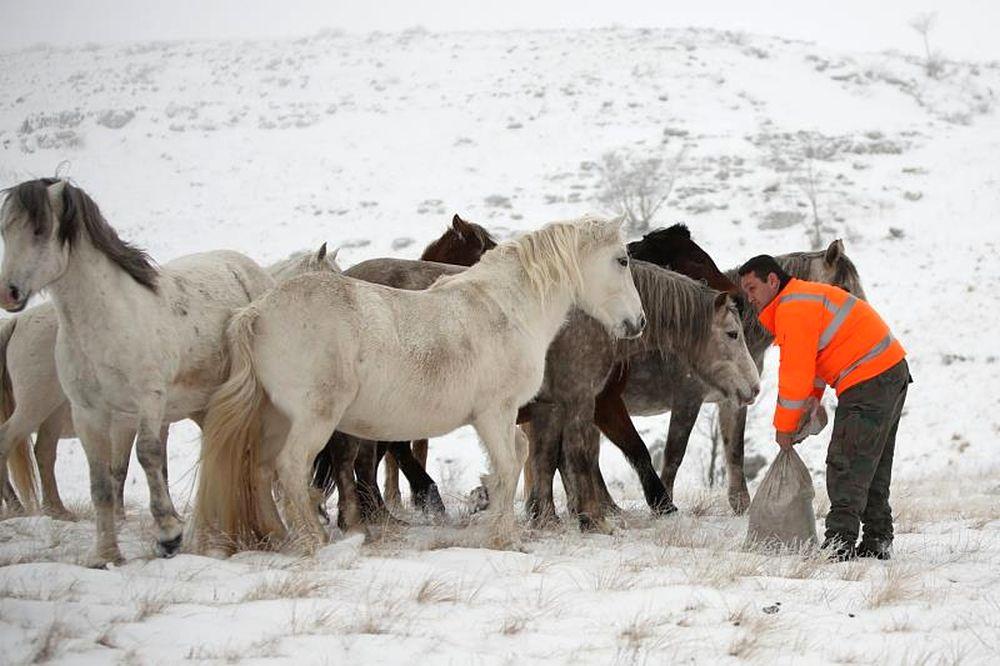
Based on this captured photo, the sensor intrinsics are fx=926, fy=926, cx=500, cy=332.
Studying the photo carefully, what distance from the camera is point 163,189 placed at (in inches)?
1325

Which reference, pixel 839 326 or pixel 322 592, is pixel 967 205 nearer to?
pixel 839 326

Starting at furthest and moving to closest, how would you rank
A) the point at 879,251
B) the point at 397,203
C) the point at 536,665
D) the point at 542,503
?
the point at 397,203, the point at 879,251, the point at 542,503, the point at 536,665

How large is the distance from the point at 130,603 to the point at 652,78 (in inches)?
1667

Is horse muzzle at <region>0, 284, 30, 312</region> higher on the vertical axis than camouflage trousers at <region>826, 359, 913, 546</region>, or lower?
higher

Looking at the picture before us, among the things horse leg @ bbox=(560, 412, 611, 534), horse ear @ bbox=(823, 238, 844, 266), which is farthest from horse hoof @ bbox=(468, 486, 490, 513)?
horse ear @ bbox=(823, 238, 844, 266)

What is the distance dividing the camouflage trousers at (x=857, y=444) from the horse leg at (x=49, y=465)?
19.8 feet

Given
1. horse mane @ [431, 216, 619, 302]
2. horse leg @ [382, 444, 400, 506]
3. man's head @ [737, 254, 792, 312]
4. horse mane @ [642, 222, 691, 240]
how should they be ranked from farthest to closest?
1. horse mane @ [642, 222, 691, 240]
2. horse leg @ [382, 444, 400, 506]
3. horse mane @ [431, 216, 619, 302]
4. man's head @ [737, 254, 792, 312]

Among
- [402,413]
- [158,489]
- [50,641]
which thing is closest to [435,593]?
[402,413]

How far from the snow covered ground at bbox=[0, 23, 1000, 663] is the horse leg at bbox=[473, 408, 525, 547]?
32 centimetres

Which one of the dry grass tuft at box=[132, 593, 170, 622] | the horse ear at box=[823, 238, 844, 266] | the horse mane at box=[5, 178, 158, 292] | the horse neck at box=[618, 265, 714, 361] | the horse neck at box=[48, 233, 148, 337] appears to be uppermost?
the horse mane at box=[5, 178, 158, 292]

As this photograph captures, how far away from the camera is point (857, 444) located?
19.9 feet

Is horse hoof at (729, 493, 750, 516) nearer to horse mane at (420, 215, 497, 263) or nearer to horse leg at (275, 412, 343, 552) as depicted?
horse mane at (420, 215, 497, 263)

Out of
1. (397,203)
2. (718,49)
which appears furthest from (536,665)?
(718,49)

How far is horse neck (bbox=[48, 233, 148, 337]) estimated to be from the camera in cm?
531
